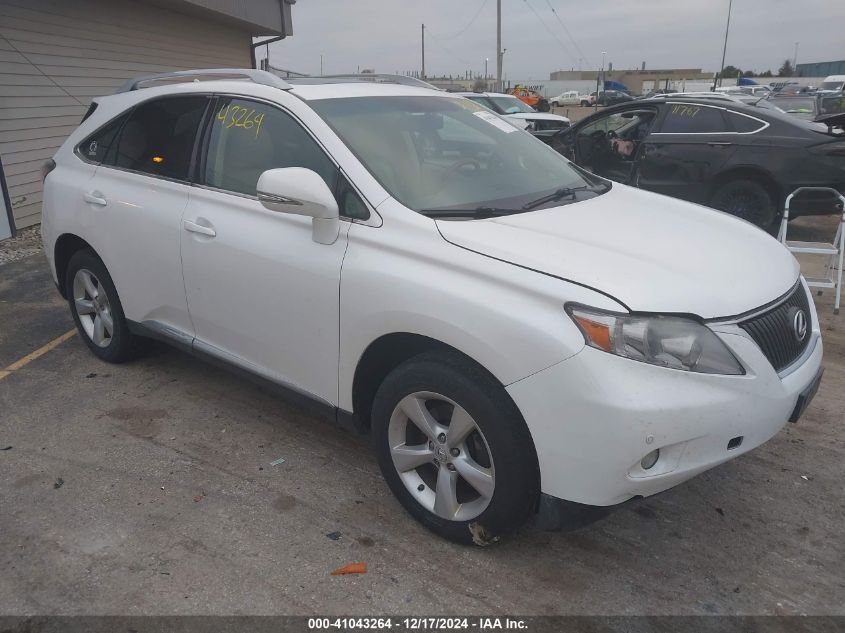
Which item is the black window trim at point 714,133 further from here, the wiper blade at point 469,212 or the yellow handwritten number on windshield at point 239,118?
the yellow handwritten number on windshield at point 239,118

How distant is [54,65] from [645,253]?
9579mm

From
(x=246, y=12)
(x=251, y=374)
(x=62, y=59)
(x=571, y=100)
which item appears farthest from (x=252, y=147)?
(x=571, y=100)

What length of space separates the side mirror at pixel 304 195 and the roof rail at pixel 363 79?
1010mm

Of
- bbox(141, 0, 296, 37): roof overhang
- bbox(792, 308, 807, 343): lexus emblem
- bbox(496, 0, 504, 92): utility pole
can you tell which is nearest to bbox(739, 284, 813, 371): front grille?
bbox(792, 308, 807, 343): lexus emblem

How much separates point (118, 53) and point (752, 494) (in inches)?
443

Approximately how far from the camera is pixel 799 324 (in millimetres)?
2840

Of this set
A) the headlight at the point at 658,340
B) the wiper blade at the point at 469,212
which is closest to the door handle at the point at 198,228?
the wiper blade at the point at 469,212

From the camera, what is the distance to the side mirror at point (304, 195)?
2.90m

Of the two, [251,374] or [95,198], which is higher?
[95,198]

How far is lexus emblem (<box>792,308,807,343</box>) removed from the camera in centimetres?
279

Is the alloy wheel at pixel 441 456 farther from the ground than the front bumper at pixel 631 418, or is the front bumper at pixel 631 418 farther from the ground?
the front bumper at pixel 631 418

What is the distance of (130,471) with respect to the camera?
3.43m

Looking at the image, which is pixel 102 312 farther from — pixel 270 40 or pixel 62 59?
pixel 270 40

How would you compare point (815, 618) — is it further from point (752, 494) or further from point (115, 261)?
point (115, 261)
